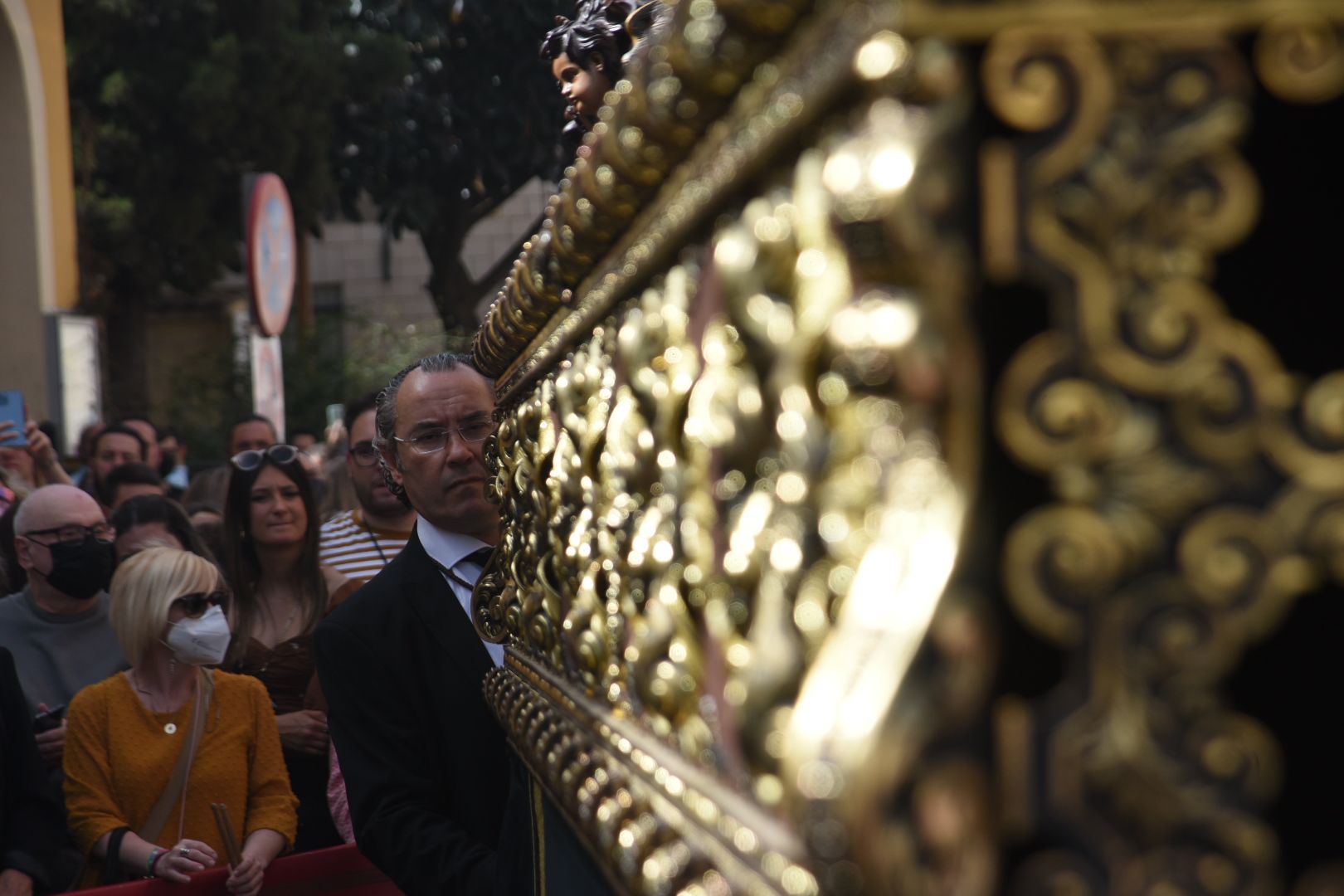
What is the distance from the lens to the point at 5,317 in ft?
41.0

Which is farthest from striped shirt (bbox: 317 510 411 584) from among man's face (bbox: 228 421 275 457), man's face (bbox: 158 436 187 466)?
man's face (bbox: 158 436 187 466)

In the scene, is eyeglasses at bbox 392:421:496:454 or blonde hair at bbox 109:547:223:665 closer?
eyeglasses at bbox 392:421:496:454

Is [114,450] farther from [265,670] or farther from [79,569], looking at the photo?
[265,670]

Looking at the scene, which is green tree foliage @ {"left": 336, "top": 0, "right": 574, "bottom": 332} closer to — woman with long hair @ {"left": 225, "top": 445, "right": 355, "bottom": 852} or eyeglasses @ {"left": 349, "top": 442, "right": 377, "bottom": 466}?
eyeglasses @ {"left": 349, "top": 442, "right": 377, "bottom": 466}

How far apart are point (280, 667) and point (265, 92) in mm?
14569

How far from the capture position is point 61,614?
5.09m

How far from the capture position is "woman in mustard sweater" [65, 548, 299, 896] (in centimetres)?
430

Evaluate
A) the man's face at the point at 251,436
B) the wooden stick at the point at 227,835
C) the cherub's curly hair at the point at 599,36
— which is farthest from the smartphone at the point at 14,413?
the cherub's curly hair at the point at 599,36

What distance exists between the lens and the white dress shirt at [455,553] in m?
2.93

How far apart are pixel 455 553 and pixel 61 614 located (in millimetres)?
2614

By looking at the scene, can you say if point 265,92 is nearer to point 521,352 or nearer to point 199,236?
point 199,236

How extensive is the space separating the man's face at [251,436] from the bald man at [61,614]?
Result: 3821 mm

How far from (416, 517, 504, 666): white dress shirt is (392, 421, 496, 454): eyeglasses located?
14 cm

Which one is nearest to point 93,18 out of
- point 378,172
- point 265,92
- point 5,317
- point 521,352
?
point 265,92
